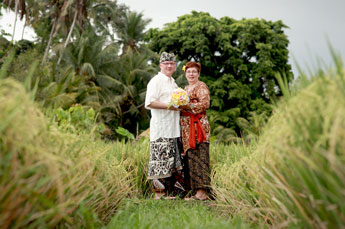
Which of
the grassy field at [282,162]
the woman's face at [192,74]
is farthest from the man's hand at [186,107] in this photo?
the grassy field at [282,162]

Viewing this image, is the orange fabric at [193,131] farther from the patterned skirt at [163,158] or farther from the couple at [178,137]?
the patterned skirt at [163,158]

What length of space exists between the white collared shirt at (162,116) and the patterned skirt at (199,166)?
360 millimetres

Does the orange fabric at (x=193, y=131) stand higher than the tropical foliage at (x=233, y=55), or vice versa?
the tropical foliage at (x=233, y=55)

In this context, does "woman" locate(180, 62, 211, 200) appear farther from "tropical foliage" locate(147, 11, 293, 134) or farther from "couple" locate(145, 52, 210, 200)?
"tropical foliage" locate(147, 11, 293, 134)

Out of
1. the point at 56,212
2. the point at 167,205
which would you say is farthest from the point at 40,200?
the point at 167,205

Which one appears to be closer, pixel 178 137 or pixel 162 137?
pixel 162 137

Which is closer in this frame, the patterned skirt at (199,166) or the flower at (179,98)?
the flower at (179,98)

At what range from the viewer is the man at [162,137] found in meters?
4.97

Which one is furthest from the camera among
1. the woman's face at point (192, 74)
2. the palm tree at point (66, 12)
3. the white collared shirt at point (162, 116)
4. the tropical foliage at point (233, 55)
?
the palm tree at point (66, 12)

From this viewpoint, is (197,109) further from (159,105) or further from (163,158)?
(163,158)

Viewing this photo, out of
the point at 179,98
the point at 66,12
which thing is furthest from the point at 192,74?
the point at 66,12

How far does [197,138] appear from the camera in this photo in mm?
4930

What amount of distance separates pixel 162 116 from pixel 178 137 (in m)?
0.40

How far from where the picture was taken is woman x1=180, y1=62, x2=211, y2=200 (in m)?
4.89
